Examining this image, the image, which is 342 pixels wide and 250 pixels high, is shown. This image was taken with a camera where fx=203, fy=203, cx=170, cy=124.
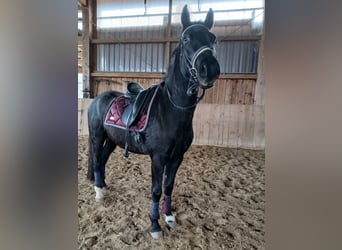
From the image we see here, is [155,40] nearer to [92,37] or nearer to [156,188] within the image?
[92,37]

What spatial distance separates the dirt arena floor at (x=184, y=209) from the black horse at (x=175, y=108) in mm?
95

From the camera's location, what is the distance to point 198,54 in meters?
0.77

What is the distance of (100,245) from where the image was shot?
0.96 metres

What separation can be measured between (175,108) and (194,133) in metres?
2.15

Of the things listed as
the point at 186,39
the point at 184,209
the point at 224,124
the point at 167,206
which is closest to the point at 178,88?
the point at 186,39

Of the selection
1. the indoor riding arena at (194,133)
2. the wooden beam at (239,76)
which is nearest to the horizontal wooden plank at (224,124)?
the indoor riding arena at (194,133)

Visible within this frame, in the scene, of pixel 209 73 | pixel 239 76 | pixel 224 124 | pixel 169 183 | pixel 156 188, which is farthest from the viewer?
pixel 239 76

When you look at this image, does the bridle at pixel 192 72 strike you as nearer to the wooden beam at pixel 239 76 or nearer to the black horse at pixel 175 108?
the black horse at pixel 175 108

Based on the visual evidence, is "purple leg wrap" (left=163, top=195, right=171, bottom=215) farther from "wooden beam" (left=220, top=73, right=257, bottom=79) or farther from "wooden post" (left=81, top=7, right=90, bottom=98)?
"wooden post" (left=81, top=7, right=90, bottom=98)

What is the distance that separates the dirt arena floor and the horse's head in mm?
351

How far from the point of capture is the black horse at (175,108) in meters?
0.79
